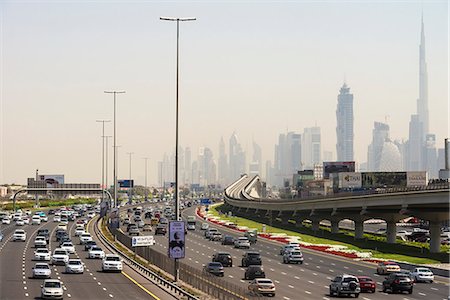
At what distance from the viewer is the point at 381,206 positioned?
120000mm

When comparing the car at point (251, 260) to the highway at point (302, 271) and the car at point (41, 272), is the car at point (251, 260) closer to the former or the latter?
the highway at point (302, 271)

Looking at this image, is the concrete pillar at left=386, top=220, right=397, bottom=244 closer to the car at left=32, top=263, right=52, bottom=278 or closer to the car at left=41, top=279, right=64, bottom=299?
the car at left=32, top=263, right=52, bottom=278

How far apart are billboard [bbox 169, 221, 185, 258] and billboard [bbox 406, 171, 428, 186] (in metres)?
133

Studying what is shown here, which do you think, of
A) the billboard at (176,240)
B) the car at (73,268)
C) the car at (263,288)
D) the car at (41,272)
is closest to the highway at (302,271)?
the car at (263,288)

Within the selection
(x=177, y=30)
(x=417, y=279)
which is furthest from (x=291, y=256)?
(x=177, y=30)

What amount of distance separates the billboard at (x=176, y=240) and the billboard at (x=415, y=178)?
133 metres

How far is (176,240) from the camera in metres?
55.6

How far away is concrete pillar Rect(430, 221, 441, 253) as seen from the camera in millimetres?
104250

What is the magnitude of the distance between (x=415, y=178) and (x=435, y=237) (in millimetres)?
80978

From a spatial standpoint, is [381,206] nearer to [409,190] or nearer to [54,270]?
[409,190]

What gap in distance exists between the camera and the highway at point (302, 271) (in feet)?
198

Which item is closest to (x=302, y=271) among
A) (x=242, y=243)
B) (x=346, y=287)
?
(x=346, y=287)

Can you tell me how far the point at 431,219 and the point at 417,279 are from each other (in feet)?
124

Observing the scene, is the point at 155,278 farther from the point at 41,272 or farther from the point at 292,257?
the point at 292,257
